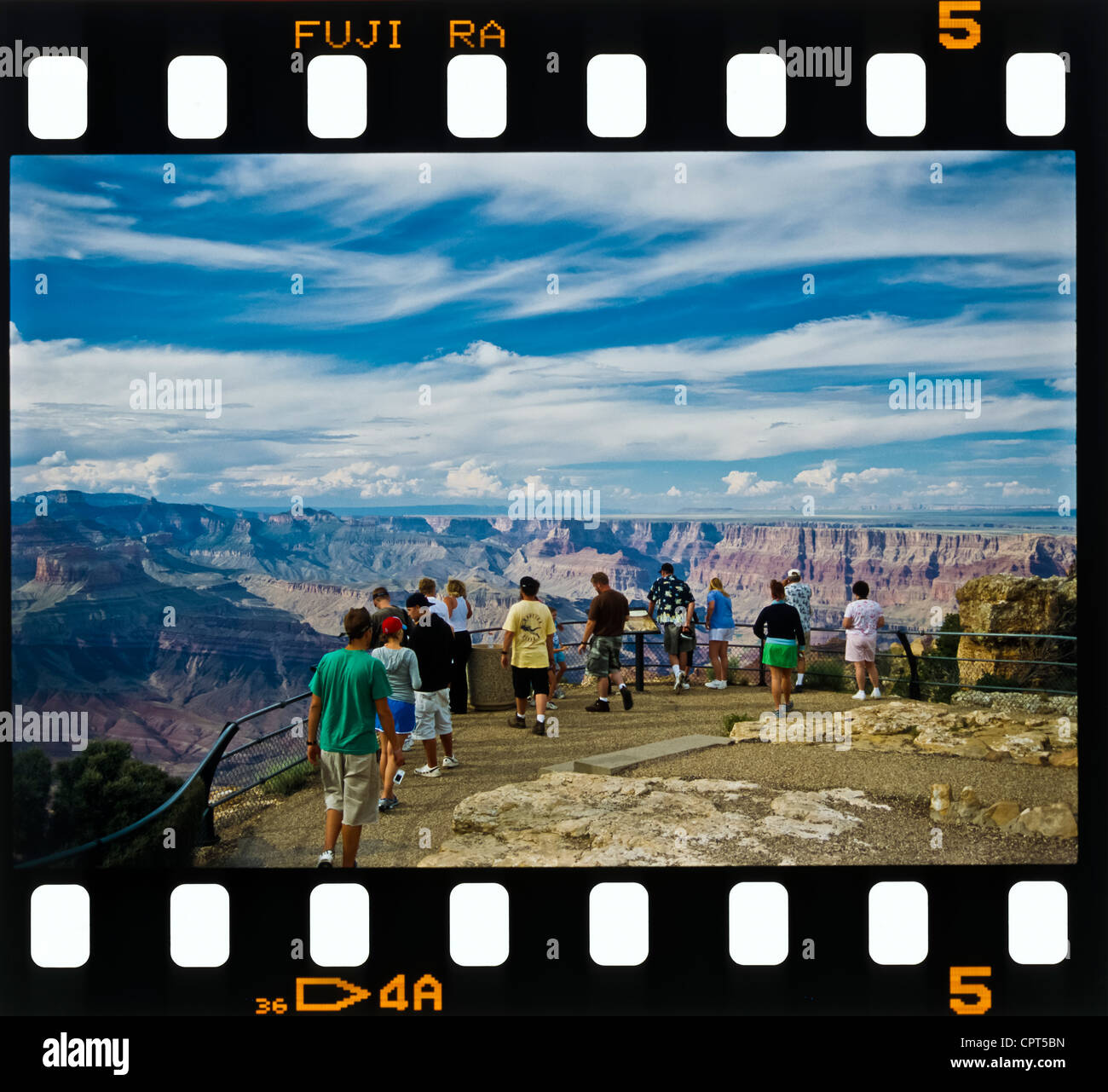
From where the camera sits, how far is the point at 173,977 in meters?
4.77

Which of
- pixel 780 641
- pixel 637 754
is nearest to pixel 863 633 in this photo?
pixel 780 641

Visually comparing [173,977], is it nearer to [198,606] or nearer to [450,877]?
[450,877]

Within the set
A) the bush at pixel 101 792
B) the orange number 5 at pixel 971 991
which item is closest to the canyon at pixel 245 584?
the bush at pixel 101 792

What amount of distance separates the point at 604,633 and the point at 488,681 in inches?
63.5

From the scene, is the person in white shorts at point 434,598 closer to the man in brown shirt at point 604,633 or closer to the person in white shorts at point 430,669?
the person in white shorts at point 430,669

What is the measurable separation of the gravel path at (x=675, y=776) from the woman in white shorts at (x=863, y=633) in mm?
498

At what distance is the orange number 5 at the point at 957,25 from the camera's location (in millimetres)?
4949

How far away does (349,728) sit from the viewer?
201 inches

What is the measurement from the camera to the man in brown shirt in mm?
8641
